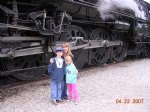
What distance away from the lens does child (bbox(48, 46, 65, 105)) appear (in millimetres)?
5215

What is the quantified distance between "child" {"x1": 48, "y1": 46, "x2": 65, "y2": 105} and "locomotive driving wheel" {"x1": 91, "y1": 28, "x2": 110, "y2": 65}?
12.7 feet

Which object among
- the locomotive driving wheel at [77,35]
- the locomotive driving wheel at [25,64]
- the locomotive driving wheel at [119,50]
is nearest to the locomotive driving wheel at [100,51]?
the locomotive driving wheel at [119,50]

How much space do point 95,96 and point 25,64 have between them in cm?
195

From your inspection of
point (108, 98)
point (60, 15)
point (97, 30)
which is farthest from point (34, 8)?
point (97, 30)

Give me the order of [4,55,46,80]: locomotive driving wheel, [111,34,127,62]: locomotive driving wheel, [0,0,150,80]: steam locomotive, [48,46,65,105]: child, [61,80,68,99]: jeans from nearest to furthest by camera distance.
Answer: [48,46,65,105]: child < [61,80,68,99]: jeans < [0,0,150,80]: steam locomotive < [4,55,46,80]: locomotive driving wheel < [111,34,127,62]: locomotive driving wheel

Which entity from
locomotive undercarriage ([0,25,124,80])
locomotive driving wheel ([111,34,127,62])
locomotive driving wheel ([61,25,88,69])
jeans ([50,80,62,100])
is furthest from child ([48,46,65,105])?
locomotive driving wheel ([111,34,127,62])

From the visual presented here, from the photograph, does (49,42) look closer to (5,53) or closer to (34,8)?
(34,8)

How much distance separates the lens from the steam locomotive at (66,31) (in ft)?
19.0

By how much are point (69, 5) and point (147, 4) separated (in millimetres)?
7726

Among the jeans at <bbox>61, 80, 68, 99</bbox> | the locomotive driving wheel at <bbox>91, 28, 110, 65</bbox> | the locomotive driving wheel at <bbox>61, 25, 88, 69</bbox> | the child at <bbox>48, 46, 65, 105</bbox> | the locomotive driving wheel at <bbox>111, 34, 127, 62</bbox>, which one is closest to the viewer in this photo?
the child at <bbox>48, 46, 65, 105</bbox>

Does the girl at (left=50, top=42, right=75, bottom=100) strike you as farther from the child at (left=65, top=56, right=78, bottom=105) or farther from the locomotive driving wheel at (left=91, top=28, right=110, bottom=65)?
the locomotive driving wheel at (left=91, top=28, right=110, bottom=65)

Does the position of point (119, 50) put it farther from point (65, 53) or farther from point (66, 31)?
point (65, 53)

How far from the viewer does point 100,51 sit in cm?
960
